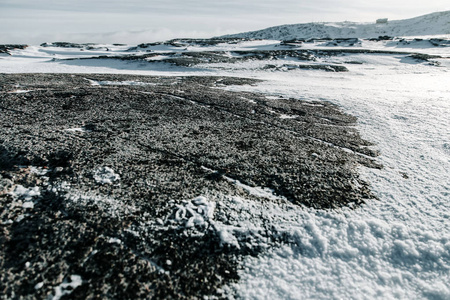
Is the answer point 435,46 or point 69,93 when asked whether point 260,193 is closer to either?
point 69,93

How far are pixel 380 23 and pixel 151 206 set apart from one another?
110180 millimetres

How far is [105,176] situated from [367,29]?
337ft

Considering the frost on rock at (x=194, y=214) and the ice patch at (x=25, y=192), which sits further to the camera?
the ice patch at (x=25, y=192)

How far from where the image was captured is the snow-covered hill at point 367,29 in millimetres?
77375

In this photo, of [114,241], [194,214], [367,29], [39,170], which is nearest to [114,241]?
[114,241]

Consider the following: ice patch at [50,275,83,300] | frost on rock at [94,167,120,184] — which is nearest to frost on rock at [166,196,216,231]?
ice patch at [50,275,83,300]

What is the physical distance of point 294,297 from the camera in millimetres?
2619

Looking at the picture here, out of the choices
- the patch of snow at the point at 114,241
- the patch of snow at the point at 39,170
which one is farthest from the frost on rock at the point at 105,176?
the patch of snow at the point at 114,241

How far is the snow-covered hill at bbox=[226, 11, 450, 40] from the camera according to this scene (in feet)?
254

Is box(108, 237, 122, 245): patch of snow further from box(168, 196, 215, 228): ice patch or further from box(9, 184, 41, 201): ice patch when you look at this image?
box(9, 184, 41, 201): ice patch

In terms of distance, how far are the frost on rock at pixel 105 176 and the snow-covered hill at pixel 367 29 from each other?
93.2m

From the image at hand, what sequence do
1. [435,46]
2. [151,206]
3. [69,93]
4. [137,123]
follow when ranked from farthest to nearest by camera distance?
[435,46] → [69,93] → [137,123] → [151,206]

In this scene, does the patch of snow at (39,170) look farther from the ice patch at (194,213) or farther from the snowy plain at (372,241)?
the snowy plain at (372,241)

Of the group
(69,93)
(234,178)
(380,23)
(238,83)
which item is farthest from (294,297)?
(380,23)
